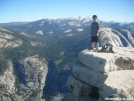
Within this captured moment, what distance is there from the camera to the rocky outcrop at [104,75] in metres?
12.3

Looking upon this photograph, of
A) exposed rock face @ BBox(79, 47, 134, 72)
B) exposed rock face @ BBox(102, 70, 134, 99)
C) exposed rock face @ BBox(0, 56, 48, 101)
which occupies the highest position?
exposed rock face @ BBox(79, 47, 134, 72)

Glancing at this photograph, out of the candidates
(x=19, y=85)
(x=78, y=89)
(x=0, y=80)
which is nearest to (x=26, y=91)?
(x=19, y=85)

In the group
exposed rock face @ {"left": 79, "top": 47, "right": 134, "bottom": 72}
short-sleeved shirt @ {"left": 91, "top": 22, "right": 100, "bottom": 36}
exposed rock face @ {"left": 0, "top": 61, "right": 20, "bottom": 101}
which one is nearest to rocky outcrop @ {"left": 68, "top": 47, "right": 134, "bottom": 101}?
exposed rock face @ {"left": 79, "top": 47, "right": 134, "bottom": 72}

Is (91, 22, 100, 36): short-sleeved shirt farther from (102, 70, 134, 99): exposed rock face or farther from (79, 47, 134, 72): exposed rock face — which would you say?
(102, 70, 134, 99): exposed rock face

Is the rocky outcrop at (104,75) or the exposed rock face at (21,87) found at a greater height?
the rocky outcrop at (104,75)

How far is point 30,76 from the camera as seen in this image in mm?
197875

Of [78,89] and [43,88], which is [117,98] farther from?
[43,88]

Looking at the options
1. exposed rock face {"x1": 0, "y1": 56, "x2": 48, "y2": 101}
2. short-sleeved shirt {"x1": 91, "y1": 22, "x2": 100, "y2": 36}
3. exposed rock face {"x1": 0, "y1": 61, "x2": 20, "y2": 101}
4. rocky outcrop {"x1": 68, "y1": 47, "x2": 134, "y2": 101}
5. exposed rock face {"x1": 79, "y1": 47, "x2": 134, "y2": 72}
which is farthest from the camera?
exposed rock face {"x1": 0, "y1": 56, "x2": 48, "y2": 101}

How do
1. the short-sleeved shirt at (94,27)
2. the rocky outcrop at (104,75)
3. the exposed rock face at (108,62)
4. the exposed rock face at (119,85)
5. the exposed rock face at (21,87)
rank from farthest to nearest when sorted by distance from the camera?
the exposed rock face at (21,87)
the short-sleeved shirt at (94,27)
the exposed rock face at (108,62)
the rocky outcrop at (104,75)
the exposed rock face at (119,85)

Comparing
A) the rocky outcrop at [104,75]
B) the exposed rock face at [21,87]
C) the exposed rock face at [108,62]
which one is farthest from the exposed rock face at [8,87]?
the exposed rock face at [108,62]

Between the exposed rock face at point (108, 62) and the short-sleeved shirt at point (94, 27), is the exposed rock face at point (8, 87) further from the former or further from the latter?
the exposed rock face at point (108, 62)

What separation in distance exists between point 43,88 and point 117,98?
184m

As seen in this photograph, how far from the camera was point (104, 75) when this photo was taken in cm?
1413

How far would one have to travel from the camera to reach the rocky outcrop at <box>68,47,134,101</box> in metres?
12.3
